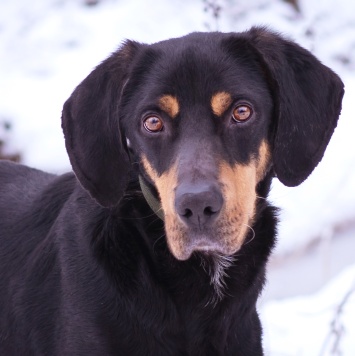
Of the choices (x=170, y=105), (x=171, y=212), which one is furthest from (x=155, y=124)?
(x=171, y=212)

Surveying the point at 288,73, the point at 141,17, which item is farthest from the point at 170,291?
the point at 141,17

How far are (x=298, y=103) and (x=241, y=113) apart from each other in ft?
0.75

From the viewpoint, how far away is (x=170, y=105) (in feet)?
11.3

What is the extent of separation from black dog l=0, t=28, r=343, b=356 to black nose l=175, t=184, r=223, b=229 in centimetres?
8

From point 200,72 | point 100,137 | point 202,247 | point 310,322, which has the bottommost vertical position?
point 310,322

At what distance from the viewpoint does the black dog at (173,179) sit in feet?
11.2

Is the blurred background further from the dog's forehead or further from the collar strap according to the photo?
the dog's forehead

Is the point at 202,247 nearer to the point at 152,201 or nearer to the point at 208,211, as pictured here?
the point at 208,211

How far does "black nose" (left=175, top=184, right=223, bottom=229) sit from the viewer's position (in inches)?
124

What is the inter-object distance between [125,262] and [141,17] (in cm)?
667

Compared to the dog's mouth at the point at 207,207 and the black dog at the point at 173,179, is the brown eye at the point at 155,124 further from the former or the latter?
the dog's mouth at the point at 207,207

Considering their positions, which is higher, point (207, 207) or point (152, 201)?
point (207, 207)

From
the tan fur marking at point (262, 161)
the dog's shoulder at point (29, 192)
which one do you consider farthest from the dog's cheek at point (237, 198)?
the dog's shoulder at point (29, 192)

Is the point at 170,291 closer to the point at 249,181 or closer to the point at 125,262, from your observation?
the point at 125,262
